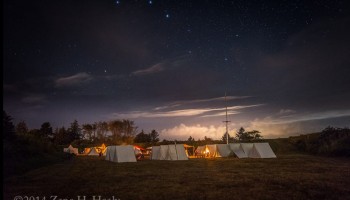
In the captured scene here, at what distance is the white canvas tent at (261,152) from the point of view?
108 feet

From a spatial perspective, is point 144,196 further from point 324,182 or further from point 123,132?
point 123,132

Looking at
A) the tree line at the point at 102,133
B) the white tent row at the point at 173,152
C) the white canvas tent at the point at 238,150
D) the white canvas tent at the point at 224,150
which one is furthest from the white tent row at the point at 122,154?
the tree line at the point at 102,133

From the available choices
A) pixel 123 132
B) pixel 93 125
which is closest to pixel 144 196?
pixel 123 132

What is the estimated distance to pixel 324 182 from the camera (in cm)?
1228

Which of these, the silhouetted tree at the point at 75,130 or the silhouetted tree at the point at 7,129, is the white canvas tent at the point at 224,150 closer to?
the silhouetted tree at the point at 7,129

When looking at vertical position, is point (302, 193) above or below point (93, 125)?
below

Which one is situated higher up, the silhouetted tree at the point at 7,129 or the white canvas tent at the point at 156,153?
the silhouetted tree at the point at 7,129

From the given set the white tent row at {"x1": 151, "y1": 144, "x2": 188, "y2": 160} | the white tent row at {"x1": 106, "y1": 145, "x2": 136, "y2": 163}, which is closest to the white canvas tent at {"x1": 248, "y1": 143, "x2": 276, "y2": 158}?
the white tent row at {"x1": 151, "y1": 144, "x2": 188, "y2": 160}

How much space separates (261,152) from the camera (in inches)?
1308

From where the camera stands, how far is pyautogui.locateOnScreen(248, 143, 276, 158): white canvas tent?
32.9 metres

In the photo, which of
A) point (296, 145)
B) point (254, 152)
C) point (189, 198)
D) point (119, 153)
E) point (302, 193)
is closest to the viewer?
point (189, 198)

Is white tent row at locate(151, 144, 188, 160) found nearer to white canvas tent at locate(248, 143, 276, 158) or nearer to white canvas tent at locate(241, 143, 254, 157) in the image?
white canvas tent at locate(241, 143, 254, 157)

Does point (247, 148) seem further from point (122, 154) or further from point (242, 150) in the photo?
point (122, 154)

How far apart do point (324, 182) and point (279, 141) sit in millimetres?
41587
